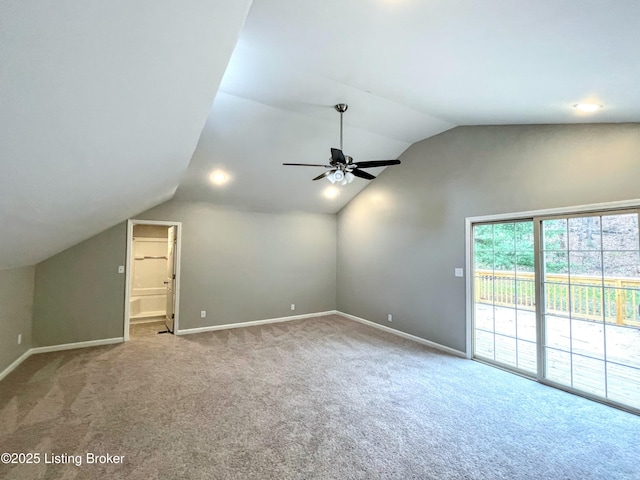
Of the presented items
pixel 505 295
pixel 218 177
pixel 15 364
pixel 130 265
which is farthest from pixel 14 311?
pixel 505 295

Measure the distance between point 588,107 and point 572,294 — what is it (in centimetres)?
200

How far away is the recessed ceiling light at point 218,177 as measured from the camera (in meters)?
4.90

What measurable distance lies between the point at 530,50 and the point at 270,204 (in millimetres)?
4931

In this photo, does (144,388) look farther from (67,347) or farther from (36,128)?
(36,128)

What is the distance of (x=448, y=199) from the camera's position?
4625 millimetres

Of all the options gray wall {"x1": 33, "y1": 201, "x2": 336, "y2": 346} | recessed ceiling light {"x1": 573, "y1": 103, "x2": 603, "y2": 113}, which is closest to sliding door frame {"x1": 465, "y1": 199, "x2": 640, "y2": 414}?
recessed ceiling light {"x1": 573, "y1": 103, "x2": 603, "y2": 113}

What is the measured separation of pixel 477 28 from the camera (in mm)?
1766

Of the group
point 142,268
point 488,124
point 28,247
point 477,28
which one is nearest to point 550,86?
point 477,28

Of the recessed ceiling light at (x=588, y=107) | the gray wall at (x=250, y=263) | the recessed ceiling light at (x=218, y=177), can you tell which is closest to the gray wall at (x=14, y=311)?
the gray wall at (x=250, y=263)

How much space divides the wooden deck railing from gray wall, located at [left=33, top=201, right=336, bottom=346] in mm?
3621

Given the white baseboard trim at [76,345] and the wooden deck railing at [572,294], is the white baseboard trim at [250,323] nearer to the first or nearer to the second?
the white baseboard trim at [76,345]

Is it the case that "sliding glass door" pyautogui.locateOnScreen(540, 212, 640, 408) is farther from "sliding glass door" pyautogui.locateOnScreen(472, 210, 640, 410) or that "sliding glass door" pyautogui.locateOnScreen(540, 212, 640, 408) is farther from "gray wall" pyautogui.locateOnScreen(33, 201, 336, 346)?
"gray wall" pyautogui.locateOnScreen(33, 201, 336, 346)

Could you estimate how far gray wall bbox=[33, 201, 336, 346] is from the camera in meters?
4.61

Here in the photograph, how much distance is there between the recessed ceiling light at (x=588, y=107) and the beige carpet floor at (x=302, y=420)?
9.38 feet
